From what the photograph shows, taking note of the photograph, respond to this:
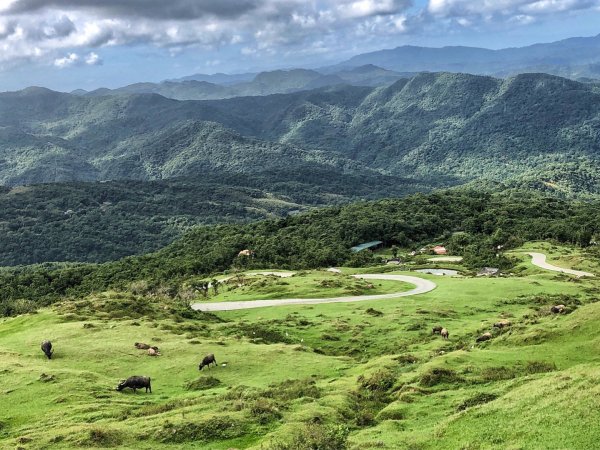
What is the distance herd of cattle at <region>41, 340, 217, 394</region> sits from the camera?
41.8m

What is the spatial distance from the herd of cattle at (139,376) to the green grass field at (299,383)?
66 centimetres

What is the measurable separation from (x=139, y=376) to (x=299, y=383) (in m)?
12.2

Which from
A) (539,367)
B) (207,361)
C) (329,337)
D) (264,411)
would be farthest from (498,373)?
(329,337)

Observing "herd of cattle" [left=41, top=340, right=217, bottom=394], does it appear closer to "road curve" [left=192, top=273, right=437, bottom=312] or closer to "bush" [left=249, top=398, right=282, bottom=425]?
"bush" [left=249, top=398, right=282, bottom=425]

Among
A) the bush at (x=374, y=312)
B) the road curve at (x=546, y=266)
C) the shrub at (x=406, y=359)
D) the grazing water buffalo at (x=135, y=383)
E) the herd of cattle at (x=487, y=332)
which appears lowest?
the road curve at (x=546, y=266)

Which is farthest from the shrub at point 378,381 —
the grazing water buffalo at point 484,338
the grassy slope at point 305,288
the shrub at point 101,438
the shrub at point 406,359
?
the grassy slope at point 305,288

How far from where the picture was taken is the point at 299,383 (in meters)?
42.7

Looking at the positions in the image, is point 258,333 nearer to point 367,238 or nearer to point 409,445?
point 409,445

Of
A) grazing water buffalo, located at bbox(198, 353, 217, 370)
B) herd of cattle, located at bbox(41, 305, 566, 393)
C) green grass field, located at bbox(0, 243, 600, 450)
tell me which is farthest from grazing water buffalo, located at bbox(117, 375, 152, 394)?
grazing water buffalo, located at bbox(198, 353, 217, 370)

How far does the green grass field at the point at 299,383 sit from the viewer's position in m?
29.1

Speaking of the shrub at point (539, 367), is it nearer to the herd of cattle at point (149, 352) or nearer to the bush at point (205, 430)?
the herd of cattle at point (149, 352)

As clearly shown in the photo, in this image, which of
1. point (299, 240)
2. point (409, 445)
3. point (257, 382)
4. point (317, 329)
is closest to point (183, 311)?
point (317, 329)

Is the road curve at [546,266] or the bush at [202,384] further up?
the bush at [202,384]

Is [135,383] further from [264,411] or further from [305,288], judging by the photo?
[305,288]
